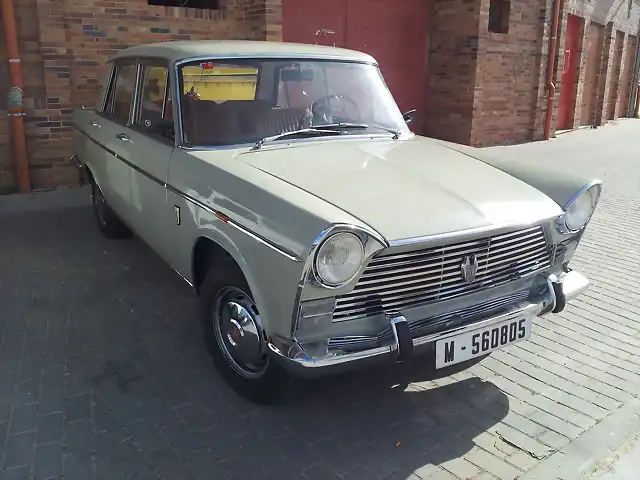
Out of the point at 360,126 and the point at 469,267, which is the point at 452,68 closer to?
the point at 360,126

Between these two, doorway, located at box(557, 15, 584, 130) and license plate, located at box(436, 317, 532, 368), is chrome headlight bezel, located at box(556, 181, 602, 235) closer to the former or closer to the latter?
license plate, located at box(436, 317, 532, 368)

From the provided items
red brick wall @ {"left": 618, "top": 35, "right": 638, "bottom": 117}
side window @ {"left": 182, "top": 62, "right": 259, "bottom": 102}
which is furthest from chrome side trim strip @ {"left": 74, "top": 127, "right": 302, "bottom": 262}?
red brick wall @ {"left": 618, "top": 35, "right": 638, "bottom": 117}

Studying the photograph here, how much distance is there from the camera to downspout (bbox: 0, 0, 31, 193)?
629 centimetres

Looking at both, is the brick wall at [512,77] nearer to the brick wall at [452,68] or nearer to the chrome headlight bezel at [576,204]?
the brick wall at [452,68]

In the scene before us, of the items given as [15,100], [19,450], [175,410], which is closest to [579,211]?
[175,410]

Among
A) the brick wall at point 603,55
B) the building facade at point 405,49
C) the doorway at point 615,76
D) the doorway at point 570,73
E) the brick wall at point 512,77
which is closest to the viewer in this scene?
the building facade at point 405,49

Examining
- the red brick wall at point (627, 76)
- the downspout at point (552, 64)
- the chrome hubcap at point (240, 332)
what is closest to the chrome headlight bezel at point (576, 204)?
the chrome hubcap at point (240, 332)

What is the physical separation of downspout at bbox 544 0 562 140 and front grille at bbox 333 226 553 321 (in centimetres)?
1114

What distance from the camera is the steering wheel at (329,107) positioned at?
3.59 meters

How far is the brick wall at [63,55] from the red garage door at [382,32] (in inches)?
81.6

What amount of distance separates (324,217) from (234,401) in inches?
46.0

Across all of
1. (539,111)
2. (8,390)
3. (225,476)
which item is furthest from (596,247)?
(539,111)

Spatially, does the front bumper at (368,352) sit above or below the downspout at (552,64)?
below

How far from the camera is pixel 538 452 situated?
257 centimetres
